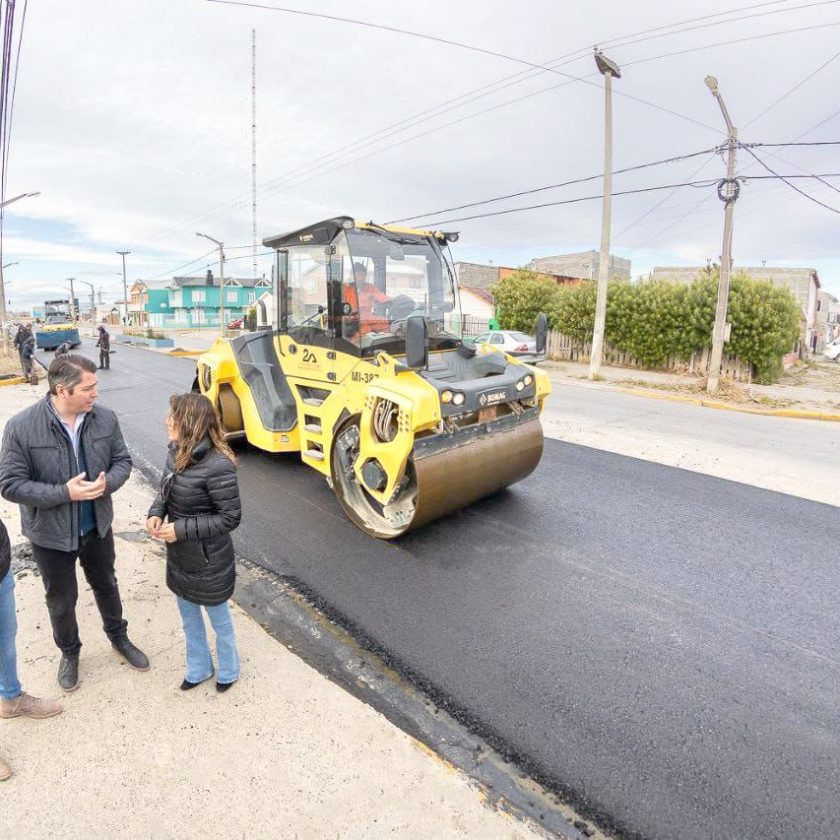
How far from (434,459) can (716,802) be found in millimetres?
2837

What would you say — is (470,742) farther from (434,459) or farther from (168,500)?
(434,459)

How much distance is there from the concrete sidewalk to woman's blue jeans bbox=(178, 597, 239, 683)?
0.34 feet

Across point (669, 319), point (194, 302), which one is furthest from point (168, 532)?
point (194, 302)

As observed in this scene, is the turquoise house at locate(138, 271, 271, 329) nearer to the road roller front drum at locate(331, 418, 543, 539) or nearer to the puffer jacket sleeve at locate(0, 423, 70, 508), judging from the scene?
the road roller front drum at locate(331, 418, 543, 539)

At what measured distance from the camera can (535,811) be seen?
97.1 inches

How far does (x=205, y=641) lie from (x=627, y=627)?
8.81 ft

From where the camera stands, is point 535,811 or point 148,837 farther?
point 535,811

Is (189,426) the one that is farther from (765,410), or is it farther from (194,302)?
(194,302)

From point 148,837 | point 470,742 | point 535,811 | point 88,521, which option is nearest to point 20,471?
point 88,521

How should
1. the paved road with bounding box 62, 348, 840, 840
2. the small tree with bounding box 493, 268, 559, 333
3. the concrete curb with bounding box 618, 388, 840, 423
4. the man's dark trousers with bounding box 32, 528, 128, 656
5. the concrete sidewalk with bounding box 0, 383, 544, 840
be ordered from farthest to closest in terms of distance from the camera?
the small tree with bounding box 493, 268, 559, 333
the concrete curb with bounding box 618, 388, 840, 423
the man's dark trousers with bounding box 32, 528, 128, 656
the paved road with bounding box 62, 348, 840, 840
the concrete sidewalk with bounding box 0, 383, 544, 840

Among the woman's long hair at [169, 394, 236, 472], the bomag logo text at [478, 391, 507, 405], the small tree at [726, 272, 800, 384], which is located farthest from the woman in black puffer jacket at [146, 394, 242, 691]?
the small tree at [726, 272, 800, 384]

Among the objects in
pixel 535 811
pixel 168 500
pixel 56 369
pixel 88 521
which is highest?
pixel 56 369

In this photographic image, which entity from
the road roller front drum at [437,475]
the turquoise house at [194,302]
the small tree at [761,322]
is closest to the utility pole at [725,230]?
the small tree at [761,322]

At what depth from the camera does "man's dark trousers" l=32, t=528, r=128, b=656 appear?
10.0 ft
